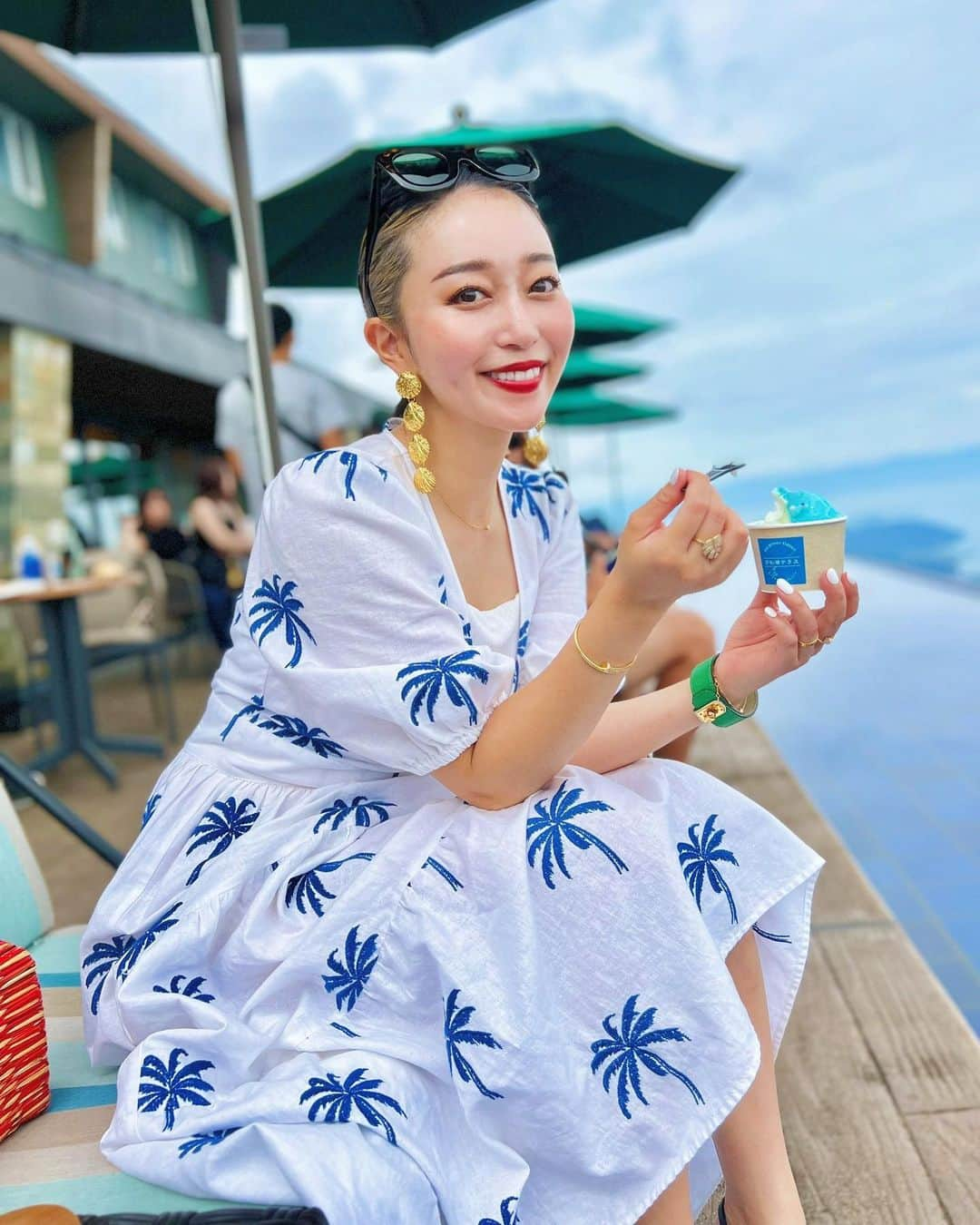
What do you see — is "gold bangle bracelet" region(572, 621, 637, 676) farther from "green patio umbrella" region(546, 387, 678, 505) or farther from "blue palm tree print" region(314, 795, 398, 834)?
"green patio umbrella" region(546, 387, 678, 505)

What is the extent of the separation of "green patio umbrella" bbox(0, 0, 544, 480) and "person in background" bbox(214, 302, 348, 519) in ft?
2.18

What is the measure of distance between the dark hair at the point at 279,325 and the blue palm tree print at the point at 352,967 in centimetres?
319

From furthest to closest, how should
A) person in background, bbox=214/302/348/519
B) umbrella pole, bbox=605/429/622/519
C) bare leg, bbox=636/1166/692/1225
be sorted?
umbrella pole, bbox=605/429/622/519
person in background, bbox=214/302/348/519
bare leg, bbox=636/1166/692/1225

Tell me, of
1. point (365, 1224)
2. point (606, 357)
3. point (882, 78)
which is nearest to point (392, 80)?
point (365, 1224)

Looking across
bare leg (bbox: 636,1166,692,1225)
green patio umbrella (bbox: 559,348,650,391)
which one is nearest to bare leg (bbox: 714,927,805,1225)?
bare leg (bbox: 636,1166,692,1225)

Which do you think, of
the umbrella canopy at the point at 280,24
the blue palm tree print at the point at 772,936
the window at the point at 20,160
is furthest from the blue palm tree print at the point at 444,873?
the window at the point at 20,160

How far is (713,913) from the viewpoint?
1167 millimetres

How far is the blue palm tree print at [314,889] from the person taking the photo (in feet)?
3.79

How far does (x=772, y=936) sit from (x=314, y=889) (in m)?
0.61

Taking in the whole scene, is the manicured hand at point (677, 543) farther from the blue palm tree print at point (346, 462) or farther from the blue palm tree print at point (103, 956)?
the blue palm tree print at point (103, 956)

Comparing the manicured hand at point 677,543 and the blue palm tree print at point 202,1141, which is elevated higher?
the manicured hand at point 677,543

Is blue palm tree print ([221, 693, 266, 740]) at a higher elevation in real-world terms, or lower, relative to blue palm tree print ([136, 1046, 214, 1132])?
higher

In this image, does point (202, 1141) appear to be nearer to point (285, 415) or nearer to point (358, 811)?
point (358, 811)

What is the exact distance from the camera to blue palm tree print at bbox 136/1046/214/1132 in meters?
1.06
